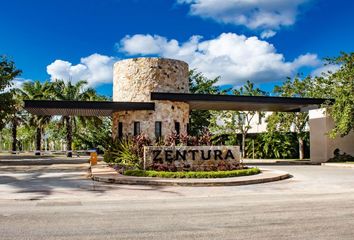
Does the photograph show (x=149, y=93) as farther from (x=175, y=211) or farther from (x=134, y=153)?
(x=175, y=211)

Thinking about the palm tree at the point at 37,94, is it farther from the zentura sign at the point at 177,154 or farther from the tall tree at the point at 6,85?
the zentura sign at the point at 177,154

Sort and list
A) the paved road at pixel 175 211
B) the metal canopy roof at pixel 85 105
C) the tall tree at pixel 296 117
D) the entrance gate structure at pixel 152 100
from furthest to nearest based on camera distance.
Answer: the tall tree at pixel 296 117 < the entrance gate structure at pixel 152 100 < the metal canopy roof at pixel 85 105 < the paved road at pixel 175 211

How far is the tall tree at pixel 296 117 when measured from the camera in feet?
123

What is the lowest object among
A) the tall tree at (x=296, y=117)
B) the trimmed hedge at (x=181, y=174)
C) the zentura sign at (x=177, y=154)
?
the trimmed hedge at (x=181, y=174)

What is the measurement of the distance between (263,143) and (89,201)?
31705mm

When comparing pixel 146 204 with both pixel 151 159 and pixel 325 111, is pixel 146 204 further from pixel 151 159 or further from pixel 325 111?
pixel 325 111

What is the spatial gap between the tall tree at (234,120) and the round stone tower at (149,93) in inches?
625

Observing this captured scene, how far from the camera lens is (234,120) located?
41281 mm

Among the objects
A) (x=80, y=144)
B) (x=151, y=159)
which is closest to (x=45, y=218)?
(x=151, y=159)

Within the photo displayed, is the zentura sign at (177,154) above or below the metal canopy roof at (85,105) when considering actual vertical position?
below

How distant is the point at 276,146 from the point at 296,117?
3818 mm

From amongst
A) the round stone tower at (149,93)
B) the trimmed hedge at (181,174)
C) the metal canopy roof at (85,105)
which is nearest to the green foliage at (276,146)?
the round stone tower at (149,93)

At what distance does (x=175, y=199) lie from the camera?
11.5 metres

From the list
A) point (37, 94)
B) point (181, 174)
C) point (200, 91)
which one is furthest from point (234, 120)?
point (181, 174)
